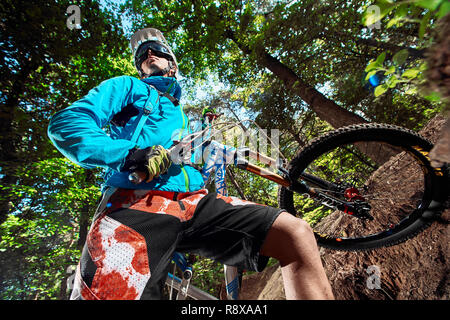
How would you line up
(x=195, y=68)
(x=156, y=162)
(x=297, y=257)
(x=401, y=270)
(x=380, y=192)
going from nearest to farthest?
(x=297, y=257) → (x=156, y=162) → (x=401, y=270) → (x=380, y=192) → (x=195, y=68)

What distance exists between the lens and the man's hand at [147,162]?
3.87 feet

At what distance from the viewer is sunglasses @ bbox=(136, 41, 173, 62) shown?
7.82 ft

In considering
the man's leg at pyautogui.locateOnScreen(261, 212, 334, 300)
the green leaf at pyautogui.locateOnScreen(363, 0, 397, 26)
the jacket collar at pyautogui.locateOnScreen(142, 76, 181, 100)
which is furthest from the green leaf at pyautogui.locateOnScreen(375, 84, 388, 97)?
the jacket collar at pyautogui.locateOnScreen(142, 76, 181, 100)

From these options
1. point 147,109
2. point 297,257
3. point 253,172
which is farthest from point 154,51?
point 297,257

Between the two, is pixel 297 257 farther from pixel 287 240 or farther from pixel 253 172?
pixel 253 172

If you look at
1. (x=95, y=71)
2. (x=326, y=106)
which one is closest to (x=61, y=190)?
(x=95, y=71)

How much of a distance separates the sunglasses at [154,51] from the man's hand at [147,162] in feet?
5.88

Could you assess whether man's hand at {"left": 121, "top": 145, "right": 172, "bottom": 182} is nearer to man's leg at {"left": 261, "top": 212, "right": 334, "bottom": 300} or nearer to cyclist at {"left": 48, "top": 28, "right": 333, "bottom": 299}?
cyclist at {"left": 48, "top": 28, "right": 333, "bottom": 299}

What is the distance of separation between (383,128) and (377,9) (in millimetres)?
1355

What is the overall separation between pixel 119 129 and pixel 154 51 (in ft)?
4.90

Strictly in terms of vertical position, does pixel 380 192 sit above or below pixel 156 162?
below

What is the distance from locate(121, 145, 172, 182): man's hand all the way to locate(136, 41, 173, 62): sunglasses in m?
1.79

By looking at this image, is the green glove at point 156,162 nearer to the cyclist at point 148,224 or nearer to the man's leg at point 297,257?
the cyclist at point 148,224

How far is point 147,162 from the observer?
3.94 feet
